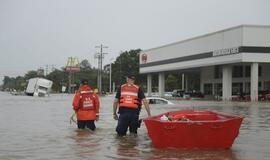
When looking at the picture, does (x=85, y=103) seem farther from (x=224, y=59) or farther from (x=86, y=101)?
(x=224, y=59)

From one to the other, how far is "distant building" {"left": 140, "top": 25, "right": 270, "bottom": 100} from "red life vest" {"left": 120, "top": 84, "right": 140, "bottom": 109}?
45.3 m

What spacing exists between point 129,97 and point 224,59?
49380 mm

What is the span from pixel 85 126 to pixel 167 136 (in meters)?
4.80

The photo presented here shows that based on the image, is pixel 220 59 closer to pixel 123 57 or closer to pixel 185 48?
pixel 185 48

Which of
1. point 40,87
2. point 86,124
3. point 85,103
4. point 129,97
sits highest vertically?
point 40,87

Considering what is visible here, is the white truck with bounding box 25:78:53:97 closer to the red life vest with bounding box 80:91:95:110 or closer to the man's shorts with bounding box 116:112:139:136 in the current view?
the red life vest with bounding box 80:91:95:110

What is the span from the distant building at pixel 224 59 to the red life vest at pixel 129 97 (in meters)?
45.3

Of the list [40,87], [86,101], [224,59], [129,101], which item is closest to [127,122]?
[129,101]

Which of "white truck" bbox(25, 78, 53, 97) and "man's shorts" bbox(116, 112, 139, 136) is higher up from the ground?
"white truck" bbox(25, 78, 53, 97)

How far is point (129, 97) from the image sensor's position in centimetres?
1291

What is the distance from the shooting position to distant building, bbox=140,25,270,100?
57.1 meters

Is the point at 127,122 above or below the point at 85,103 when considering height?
below

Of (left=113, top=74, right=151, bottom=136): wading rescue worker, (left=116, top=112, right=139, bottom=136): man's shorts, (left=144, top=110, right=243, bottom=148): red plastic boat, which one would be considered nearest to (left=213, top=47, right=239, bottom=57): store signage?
(left=116, top=112, right=139, bottom=136): man's shorts

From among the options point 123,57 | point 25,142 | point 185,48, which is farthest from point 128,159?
point 123,57
